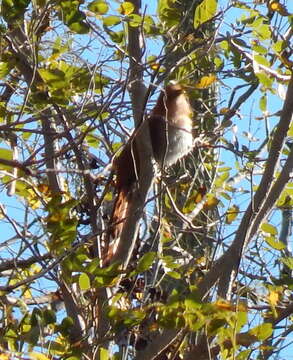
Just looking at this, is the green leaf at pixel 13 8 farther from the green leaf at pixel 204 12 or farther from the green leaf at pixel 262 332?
the green leaf at pixel 262 332

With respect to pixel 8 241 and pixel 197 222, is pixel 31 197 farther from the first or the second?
pixel 197 222

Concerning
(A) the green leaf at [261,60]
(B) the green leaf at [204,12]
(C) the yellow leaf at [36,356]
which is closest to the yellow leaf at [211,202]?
(A) the green leaf at [261,60]

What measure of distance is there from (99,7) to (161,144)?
0.76 metres

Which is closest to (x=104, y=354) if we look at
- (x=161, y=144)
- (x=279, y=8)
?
(x=161, y=144)

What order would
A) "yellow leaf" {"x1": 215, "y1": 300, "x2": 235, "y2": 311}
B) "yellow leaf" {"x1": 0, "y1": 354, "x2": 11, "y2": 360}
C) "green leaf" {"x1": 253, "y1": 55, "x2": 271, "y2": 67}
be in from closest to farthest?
"yellow leaf" {"x1": 0, "y1": 354, "x2": 11, "y2": 360} → "yellow leaf" {"x1": 215, "y1": 300, "x2": 235, "y2": 311} → "green leaf" {"x1": 253, "y1": 55, "x2": 271, "y2": 67}

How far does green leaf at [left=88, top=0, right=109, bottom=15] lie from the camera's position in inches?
156

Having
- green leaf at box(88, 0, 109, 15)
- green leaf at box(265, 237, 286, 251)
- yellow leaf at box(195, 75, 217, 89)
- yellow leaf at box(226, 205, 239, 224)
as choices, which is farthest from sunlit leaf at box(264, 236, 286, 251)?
green leaf at box(88, 0, 109, 15)

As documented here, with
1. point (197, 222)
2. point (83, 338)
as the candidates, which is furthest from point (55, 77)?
point (197, 222)

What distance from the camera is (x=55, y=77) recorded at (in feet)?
12.1

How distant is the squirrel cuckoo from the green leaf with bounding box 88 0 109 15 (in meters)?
0.42

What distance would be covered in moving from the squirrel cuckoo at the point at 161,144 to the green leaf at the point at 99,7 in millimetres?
419

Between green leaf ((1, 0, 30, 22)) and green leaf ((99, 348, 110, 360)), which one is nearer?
green leaf ((99, 348, 110, 360))

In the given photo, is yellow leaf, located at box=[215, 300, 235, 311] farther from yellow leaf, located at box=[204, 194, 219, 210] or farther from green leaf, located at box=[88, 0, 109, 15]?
green leaf, located at box=[88, 0, 109, 15]

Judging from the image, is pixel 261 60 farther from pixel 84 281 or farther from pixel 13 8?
pixel 84 281
